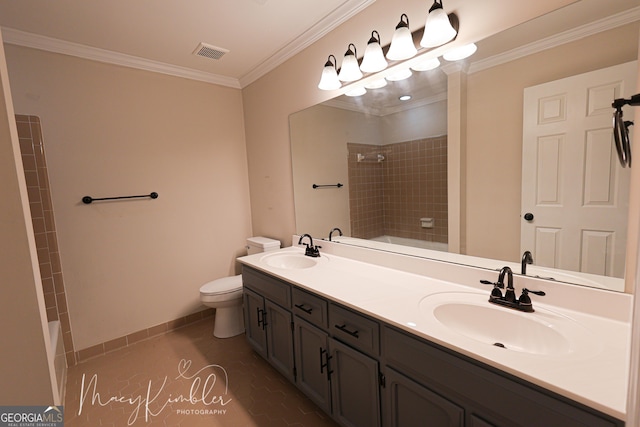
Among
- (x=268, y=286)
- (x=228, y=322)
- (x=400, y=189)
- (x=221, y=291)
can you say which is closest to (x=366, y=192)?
(x=400, y=189)

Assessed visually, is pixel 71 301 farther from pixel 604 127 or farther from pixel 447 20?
pixel 604 127

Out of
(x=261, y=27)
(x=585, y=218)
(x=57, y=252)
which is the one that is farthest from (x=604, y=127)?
(x=57, y=252)

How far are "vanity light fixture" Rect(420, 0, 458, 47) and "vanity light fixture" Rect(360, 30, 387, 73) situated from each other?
30 cm

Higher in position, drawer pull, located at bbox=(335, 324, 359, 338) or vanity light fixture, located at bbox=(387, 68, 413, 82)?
vanity light fixture, located at bbox=(387, 68, 413, 82)

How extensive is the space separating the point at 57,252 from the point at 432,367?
2570 millimetres

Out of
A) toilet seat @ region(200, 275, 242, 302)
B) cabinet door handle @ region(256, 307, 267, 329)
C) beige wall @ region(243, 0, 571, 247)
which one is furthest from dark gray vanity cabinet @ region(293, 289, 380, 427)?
beige wall @ region(243, 0, 571, 247)

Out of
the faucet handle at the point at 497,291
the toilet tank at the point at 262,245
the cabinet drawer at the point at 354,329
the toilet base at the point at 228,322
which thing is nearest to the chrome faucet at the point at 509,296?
the faucet handle at the point at 497,291

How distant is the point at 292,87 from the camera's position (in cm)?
229

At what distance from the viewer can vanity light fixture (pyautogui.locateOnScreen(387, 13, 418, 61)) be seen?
1410 mm

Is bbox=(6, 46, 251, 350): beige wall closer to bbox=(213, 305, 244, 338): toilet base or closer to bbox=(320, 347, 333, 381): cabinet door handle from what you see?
bbox=(213, 305, 244, 338): toilet base

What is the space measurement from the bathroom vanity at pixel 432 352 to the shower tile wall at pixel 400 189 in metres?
0.26

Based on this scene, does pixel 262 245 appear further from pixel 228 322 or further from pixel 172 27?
pixel 172 27

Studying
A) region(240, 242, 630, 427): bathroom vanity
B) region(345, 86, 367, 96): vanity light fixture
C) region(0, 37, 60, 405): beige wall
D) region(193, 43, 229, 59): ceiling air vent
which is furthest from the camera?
region(193, 43, 229, 59): ceiling air vent

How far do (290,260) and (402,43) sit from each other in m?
1.59
